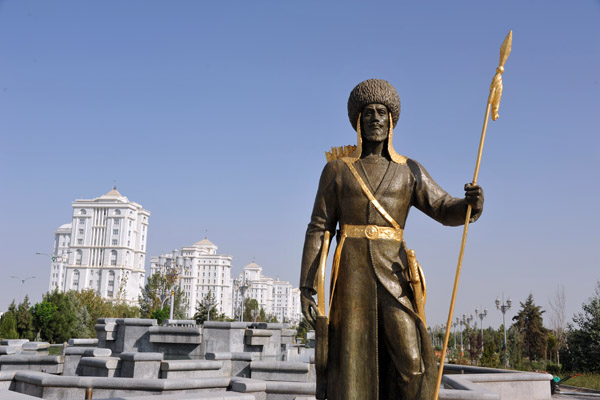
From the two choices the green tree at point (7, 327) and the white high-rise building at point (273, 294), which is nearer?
the green tree at point (7, 327)

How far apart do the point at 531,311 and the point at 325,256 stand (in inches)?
1427

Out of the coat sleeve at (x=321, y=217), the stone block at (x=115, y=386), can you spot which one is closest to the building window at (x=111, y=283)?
the stone block at (x=115, y=386)

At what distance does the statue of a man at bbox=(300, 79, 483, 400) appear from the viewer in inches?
169

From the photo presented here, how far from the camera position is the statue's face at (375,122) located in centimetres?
480

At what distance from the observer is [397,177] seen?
4742mm

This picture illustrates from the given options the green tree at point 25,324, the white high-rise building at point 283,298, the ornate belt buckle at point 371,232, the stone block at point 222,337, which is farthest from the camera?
the white high-rise building at point 283,298

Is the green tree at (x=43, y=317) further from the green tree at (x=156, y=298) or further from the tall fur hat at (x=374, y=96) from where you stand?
the tall fur hat at (x=374, y=96)

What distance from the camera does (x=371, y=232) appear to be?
A: 4566 millimetres

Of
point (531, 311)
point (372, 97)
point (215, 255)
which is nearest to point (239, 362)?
point (372, 97)

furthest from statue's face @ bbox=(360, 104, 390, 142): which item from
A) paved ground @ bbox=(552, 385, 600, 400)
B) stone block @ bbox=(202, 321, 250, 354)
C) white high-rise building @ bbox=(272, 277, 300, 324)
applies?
white high-rise building @ bbox=(272, 277, 300, 324)

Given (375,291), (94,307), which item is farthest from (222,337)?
(94,307)

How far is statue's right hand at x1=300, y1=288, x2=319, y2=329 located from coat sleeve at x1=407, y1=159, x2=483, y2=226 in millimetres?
1369

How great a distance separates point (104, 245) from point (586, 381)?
118 meters

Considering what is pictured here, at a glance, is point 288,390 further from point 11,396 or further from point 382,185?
point 382,185
